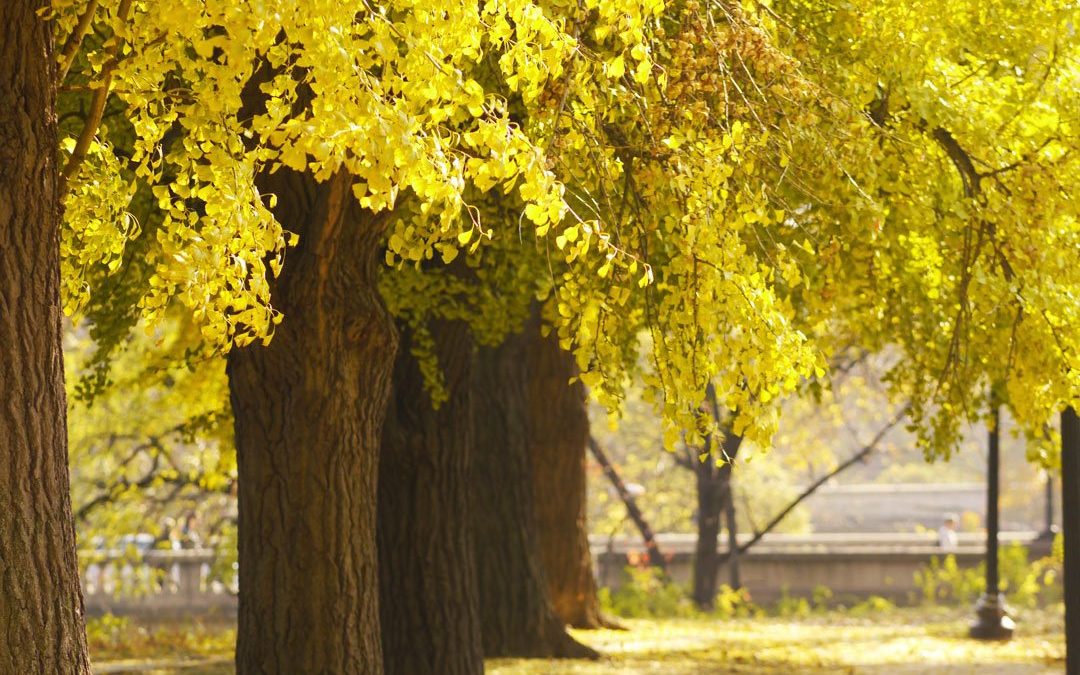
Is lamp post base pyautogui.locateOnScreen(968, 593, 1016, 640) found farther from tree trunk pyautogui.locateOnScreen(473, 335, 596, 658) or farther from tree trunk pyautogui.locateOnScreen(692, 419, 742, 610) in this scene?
tree trunk pyautogui.locateOnScreen(692, 419, 742, 610)

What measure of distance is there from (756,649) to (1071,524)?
21.0ft

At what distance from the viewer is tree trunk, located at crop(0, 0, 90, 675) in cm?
559

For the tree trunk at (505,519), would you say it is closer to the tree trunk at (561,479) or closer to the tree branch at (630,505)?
the tree trunk at (561,479)

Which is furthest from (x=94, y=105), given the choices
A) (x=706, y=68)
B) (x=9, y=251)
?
(x=706, y=68)

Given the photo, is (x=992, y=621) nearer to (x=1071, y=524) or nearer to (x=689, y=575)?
(x=1071, y=524)

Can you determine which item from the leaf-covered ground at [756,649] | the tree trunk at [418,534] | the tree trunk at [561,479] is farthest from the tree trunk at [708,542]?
the tree trunk at [418,534]

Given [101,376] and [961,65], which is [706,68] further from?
[101,376]

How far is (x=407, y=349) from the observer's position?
10.5m

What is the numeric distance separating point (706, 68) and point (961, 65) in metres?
2.89

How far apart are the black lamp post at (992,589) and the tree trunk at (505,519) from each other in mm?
5373

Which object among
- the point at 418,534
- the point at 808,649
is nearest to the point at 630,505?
the point at 808,649

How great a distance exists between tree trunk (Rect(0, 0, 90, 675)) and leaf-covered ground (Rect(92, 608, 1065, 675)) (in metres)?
7.09

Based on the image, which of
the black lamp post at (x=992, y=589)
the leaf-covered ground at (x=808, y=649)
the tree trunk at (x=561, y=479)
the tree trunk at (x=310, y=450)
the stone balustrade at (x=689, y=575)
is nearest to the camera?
the tree trunk at (x=310, y=450)

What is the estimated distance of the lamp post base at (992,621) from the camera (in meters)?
16.7
